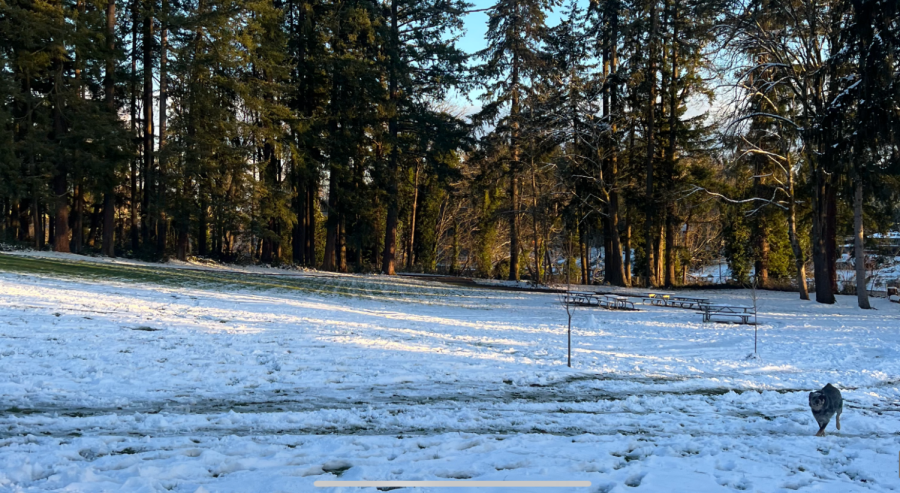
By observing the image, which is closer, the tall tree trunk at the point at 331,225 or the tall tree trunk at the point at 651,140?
the tall tree trunk at the point at 651,140

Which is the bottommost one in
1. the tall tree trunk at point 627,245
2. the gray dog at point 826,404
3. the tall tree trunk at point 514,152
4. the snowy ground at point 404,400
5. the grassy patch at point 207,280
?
the snowy ground at point 404,400

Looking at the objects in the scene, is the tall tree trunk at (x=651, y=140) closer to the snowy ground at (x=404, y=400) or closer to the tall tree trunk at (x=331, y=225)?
the snowy ground at (x=404, y=400)

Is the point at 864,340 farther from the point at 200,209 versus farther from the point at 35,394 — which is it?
the point at 200,209

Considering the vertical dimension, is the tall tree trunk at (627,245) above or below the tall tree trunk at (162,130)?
below

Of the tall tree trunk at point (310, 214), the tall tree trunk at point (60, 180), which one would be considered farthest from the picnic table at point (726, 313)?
the tall tree trunk at point (60, 180)

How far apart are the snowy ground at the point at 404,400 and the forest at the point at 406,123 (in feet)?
40.0

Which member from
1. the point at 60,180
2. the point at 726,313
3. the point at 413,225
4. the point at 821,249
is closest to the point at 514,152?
the point at 413,225

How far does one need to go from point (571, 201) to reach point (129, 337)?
26.1 m

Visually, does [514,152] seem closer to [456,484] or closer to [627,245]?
[627,245]

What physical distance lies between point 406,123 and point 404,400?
27.5 m

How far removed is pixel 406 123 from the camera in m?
32.9

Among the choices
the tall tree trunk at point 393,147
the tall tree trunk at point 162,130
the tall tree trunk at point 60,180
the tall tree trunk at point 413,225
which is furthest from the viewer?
the tall tree trunk at point 413,225

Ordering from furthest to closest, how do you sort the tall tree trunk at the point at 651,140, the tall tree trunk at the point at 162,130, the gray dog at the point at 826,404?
the tall tree trunk at the point at 651,140, the tall tree trunk at the point at 162,130, the gray dog at the point at 826,404

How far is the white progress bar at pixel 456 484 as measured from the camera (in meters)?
4.26
